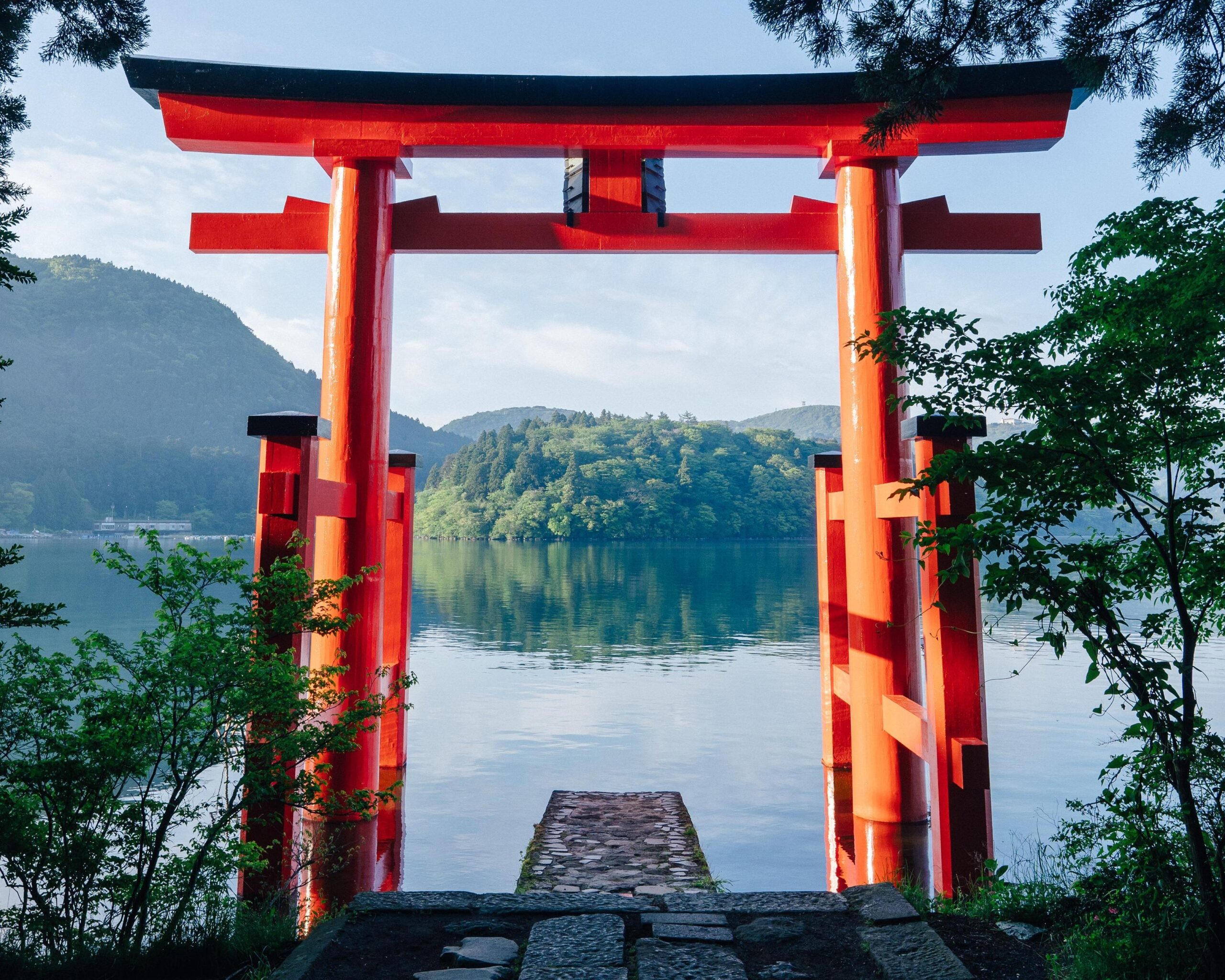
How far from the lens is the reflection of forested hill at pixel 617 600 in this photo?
1692 centimetres

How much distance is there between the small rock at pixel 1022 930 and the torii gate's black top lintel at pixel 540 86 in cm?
435

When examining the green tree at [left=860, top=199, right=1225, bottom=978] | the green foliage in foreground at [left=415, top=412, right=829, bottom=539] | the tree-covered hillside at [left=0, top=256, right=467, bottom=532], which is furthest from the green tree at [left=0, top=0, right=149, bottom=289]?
the tree-covered hillside at [left=0, top=256, right=467, bottom=532]

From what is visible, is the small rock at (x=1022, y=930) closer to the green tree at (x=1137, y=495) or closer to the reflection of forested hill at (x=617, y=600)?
the green tree at (x=1137, y=495)

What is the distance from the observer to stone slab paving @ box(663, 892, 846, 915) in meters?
2.94

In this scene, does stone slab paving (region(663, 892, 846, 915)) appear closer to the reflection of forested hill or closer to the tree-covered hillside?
the reflection of forested hill

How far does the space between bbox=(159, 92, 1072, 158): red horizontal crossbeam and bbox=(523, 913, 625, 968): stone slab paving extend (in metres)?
4.42

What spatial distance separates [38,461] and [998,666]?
7371 centimetres

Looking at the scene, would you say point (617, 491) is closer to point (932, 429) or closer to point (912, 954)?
point (932, 429)

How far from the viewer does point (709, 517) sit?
6169 centimetres

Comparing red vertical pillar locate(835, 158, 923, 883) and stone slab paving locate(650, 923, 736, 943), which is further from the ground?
red vertical pillar locate(835, 158, 923, 883)

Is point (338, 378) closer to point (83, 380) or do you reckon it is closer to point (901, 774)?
point (901, 774)

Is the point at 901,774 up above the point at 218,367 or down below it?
below

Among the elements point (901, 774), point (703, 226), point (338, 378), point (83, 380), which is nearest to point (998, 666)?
point (901, 774)

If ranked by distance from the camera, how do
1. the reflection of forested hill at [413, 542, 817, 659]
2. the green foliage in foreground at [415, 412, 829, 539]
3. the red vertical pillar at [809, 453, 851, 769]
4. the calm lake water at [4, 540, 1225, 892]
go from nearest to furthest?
1. the calm lake water at [4, 540, 1225, 892]
2. the red vertical pillar at [809, 453, 851, 769]
3. the reflection of forested hill at [413, 542, 817, 659]
4. the green foliage in foreground at [415, 412, 829, 539]
